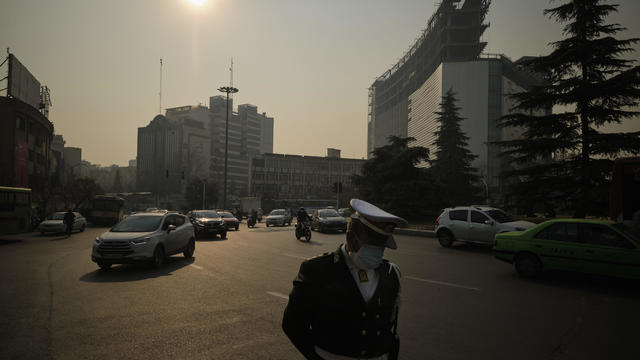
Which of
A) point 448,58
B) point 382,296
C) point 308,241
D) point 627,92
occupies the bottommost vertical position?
point 308,241

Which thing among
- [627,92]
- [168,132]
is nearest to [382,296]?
[627,92]

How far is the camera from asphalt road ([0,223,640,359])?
4969 millimetres

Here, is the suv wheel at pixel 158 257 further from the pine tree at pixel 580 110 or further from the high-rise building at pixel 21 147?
the high-rise building at pixel 21 147

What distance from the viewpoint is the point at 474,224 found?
16328mm

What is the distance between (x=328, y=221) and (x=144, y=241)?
15.7 m

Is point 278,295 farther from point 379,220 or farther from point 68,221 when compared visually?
point 68,221

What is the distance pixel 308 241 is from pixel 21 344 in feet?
50.1

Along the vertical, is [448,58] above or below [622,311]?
above

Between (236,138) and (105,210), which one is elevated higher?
(236,138)

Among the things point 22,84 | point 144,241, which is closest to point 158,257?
point 144,241

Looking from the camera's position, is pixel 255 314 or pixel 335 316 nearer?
pixel 335 316

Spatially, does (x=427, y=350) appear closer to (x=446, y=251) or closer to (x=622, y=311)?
(x=622, y=311)

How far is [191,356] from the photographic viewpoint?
4746 millimetres

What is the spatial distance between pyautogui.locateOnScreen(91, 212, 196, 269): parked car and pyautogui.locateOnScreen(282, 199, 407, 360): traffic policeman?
1005cm
